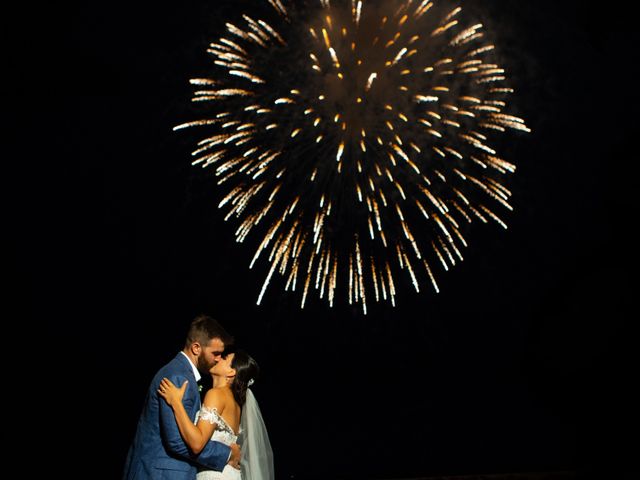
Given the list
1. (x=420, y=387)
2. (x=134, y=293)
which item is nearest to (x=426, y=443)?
(x=420, y=387)

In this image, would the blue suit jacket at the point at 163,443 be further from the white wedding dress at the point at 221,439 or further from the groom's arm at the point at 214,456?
the white wedding dress at the point at 221,439

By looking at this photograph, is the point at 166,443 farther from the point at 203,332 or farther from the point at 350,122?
the point at 350,122

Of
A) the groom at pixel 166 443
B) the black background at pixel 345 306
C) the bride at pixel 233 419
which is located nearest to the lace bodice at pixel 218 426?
the bride at pixel 233 419

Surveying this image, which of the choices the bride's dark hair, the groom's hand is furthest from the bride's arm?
the bride's dark hair

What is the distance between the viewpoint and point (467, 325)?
482 cm

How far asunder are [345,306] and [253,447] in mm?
1667

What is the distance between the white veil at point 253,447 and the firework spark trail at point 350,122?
1.20 meters

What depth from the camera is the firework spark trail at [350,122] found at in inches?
154

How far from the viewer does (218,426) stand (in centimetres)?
288

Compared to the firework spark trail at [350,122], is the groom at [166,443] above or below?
below

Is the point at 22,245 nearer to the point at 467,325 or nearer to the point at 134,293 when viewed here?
the point at 134,293

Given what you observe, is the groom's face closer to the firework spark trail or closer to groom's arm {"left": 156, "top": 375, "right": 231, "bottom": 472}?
groom's arm {"left": 156, "top": 375, "right": 231, "bottom": 472}

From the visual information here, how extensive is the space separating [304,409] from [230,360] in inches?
63.7

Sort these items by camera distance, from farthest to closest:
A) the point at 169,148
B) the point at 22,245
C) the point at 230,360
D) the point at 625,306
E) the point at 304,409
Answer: the point at 625,306
the point at 304,409
the point at 169,148
the point at 22,245
the point at 230,360
